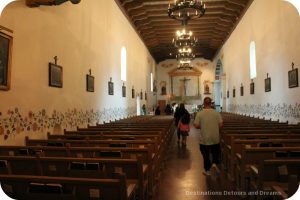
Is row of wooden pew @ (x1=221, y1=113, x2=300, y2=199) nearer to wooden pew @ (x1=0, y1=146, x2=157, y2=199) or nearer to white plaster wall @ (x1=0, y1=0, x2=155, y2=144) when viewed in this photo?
wooden pew @ (x1=0, y1=146, x2=157, y2=199)

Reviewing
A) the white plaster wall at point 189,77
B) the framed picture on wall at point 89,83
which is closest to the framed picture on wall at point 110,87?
the framed picture on wall at point 89,83

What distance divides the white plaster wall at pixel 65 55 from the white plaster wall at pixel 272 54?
6.08 m

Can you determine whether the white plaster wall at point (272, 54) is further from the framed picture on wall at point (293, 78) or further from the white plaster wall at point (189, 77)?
the white plaster wall at point (189, 77)

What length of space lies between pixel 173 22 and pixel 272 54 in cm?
718

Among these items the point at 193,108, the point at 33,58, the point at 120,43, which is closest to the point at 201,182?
the point at 33,58

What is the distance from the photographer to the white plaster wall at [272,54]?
295 inches

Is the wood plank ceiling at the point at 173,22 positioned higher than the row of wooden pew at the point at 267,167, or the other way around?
the wood plank ceiling at the point at 173,22

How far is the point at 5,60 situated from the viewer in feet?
14.5

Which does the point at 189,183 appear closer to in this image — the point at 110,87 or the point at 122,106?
the point at 110,87

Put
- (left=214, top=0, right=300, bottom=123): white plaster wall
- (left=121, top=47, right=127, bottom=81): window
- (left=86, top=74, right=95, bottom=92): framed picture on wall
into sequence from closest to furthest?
(left=214, top=0, right=300, bottom=123): white plaster wall → (left=86, top=74, right=95, bottom=92): framed picture on wall → (left=121, top=47, right=127, bottom=81): window

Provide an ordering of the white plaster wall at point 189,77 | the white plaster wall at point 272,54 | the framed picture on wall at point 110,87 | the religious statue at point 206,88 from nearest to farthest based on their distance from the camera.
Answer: the white plaster wall at point 272,54
the framed picture on wall at point 110,87
the religious statue at point 206,88
the white plaster wall at point 189,77

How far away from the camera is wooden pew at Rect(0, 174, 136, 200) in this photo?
2.22 metres

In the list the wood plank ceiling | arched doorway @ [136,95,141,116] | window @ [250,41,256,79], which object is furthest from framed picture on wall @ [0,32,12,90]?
arched doorway @ [136,95,141,116]

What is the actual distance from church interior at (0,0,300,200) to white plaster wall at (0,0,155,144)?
0.03 m
